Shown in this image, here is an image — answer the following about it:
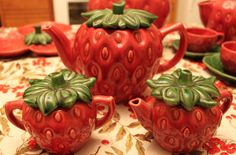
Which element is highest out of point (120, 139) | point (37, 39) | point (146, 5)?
point (146, 5)

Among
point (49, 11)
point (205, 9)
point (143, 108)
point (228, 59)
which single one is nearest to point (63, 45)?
point (143, 108)

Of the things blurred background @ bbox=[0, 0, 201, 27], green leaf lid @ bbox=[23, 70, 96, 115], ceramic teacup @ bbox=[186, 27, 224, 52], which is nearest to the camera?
green leaf lid @ bbox=[23, 70, 96, 115]

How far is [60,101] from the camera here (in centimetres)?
39

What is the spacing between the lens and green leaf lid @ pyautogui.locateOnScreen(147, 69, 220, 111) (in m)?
0.40

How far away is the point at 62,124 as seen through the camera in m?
0.40

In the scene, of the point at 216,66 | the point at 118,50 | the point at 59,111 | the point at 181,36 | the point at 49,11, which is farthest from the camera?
the point at 49,11

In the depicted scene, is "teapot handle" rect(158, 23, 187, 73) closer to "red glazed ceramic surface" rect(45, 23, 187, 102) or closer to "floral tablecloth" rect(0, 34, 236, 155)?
"red glazed ceramic surface" rect(45, 23, 187, 102)

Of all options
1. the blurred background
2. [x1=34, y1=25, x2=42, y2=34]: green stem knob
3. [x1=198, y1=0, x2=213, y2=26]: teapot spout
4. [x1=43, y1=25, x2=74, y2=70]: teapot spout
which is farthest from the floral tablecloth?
the blurred background

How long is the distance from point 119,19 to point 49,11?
4.89 feet

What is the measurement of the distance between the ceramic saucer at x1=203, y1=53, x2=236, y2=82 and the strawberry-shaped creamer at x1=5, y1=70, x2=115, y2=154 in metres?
0.36

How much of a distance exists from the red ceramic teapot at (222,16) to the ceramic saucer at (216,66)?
95 millimetres

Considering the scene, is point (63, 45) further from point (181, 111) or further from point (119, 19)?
point (181, 111)

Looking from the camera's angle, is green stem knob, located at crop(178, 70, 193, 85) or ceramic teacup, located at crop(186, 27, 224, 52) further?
ceramic teacup, located at crop(186, 27, 224, 52)

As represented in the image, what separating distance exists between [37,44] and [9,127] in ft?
1.17
